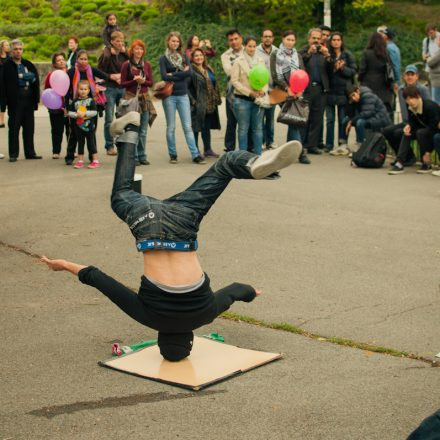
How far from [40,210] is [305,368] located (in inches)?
233

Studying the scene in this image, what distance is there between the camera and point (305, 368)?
20.2ft

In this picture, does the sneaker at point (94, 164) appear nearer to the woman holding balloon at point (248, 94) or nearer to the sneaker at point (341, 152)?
the woman holding balloon at point (248, 94)

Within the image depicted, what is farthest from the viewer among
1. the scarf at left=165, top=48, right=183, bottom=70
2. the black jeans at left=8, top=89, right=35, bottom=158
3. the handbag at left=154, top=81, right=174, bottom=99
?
the black jeans at left=8, top=89, right=35, bottom=158

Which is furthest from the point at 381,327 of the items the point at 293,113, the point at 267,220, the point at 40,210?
the point at 293,113

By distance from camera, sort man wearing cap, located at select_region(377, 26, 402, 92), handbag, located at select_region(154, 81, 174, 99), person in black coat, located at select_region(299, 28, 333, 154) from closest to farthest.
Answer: handbag, located at select_region(154, 81, 174, 99) → person in black coat, located at select_region(299, 28, 333, 154) → man wearing cap, located at select_region(377, 26, 402, 92)

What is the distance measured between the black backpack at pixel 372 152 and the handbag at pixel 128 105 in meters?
3.41

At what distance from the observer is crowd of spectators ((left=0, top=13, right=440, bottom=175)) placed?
13797mm

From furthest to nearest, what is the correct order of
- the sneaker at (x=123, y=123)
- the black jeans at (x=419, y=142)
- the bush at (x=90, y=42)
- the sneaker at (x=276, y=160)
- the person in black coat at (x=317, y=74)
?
the bush at (x=90, y=42) < the person in black coat at (x=317, y=74) < the black jeans at (x=419, y=142) < the sneaker at (x=123, y=123) < the sneaker at (x=276, y=160)

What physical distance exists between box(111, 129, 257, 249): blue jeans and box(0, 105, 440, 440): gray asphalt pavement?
0.94 m

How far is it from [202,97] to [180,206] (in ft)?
28.8

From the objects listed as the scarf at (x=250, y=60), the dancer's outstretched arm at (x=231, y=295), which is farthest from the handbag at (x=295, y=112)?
the dancer's outstretched arm at (x=231, y=295)

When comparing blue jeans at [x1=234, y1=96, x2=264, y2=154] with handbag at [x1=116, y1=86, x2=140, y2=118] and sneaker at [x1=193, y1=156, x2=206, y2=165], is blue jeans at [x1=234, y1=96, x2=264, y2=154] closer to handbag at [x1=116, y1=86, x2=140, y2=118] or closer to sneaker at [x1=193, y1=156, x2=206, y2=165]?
sneaker at [x1=193, y1=156, x2=206, y2=165]

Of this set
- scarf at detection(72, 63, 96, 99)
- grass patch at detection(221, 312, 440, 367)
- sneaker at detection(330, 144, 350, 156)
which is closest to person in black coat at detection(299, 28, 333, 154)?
sneaker at detection(330, 144, 350, 156)

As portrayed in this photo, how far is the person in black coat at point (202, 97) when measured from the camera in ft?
47.6
